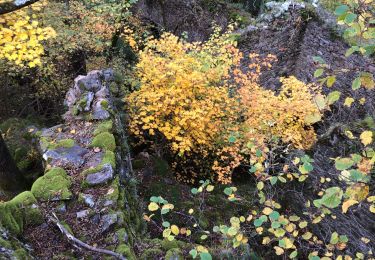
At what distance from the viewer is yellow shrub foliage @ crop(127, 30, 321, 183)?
7.59m

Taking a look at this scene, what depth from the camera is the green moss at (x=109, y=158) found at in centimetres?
544

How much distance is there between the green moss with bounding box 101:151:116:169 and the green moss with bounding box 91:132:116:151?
21 centimetres

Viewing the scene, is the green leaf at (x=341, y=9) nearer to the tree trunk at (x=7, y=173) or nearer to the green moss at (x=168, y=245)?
the green moss at (x=168, y=245)

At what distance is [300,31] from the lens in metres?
13.6

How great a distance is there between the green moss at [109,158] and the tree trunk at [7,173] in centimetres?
239

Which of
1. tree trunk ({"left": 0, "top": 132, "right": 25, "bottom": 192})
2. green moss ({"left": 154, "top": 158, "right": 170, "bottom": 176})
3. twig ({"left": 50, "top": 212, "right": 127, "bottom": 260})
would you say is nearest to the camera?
twig ({"left": 50, "top": 212, "right": 127, "bottom": 260})

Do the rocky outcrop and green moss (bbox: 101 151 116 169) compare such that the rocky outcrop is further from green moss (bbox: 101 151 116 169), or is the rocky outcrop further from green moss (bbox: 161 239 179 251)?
green moss (bbox: 161 239 179 251)

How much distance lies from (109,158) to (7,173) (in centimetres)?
259

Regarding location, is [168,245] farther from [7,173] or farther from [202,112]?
[7,173]

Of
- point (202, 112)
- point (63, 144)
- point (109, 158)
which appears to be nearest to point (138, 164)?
point (202, 112)

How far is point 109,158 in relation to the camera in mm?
5559

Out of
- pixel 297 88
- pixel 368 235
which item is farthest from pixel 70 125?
pixel 368 235

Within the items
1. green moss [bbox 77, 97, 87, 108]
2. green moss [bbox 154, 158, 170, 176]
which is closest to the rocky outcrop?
green moss [bbox 77, 97, 87, 108]

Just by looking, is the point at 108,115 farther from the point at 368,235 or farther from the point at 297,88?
the point at 368,235
